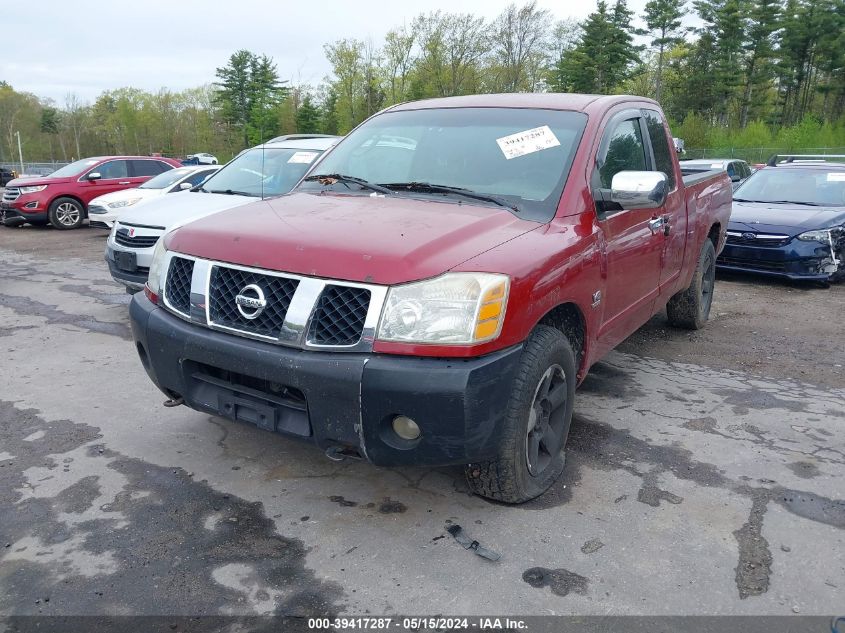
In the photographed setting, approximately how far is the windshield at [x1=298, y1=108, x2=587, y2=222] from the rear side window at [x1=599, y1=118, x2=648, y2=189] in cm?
27

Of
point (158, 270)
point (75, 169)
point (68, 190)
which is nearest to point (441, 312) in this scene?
point (158, 270)

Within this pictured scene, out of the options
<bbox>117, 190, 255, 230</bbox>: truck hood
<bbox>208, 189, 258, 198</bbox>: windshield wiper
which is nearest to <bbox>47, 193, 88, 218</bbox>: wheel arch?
<bbox>117, 190, 255, 230</bbox>: truck hood

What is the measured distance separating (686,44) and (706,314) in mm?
59201

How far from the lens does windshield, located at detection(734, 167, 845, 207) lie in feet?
30.6

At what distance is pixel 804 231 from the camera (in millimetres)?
8320

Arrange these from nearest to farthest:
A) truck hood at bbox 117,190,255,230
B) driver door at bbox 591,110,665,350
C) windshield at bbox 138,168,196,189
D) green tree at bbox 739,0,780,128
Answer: driver door at bbox 591,110,665,350, truck hood at bbox 117,190,255,230, windshield at bbox 138,168,196,189, green tree at bbox 739,0,780,128

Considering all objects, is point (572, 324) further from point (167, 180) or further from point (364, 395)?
point (167, 180)

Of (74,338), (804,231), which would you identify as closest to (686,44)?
(804,231)

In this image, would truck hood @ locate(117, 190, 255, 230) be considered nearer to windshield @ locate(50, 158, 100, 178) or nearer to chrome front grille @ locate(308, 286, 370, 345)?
chrome front grille @ locate(308, 286, 370, 345)

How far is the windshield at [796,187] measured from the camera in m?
9.33

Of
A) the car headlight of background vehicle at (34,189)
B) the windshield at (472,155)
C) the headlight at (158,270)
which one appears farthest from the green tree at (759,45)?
the headlight at (158,270)

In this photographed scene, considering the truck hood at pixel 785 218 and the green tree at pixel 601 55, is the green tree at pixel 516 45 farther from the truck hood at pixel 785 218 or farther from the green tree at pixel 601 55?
the truck hood at pixel 785 218

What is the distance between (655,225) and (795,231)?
503cm

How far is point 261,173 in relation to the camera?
7828mm
